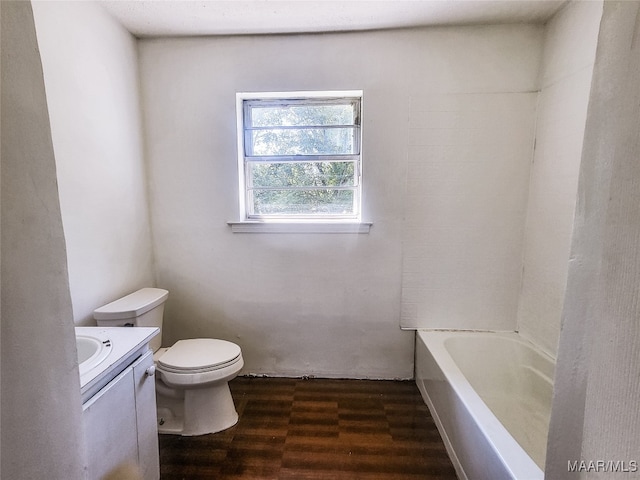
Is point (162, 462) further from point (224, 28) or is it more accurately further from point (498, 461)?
point (224, 28)

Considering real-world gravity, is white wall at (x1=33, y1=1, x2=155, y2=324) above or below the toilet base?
above

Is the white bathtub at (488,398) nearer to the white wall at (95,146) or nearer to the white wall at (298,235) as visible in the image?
the white wall at (298,235)

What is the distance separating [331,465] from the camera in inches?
56.4

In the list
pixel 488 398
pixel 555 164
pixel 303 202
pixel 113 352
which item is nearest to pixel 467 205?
pixel 555 164

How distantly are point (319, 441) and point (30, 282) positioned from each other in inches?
62.0

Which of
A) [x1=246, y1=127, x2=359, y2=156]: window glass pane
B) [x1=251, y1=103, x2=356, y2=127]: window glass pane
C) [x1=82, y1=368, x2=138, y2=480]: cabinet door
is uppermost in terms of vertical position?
[x1=251, y1=103, x2=356, y2=127]: window glass pane

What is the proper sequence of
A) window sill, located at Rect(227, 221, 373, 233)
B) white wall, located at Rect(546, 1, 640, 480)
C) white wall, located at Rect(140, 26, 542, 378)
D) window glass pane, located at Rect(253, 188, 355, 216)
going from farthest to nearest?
1. window glass pane, located at Rect(253, 188, 355, 216)
2. window sill, located at Rect(227, 221, 373, 233)
3. white wall, located at Rect(140, 26, 542, 378)
4. white wall, located at Rect(546, 1, 640, 480)

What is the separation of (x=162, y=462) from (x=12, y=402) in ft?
4.61

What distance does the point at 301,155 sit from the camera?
2.05m

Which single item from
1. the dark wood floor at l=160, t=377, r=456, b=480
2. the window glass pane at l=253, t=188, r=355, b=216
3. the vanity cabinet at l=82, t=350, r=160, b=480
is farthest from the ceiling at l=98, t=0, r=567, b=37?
the dark wood floor at l=160, t=377, r=456, b=480

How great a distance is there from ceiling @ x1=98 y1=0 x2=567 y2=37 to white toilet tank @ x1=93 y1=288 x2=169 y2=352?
1.60 metres

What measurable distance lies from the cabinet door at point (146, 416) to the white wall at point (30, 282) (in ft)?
2.19

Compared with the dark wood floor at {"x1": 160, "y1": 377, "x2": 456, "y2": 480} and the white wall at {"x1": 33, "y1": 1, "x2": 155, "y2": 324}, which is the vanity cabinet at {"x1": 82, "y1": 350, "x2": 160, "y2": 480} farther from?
the white wall at {"x1": 33, "y1": 1, "x2": 155, "y2": 324}

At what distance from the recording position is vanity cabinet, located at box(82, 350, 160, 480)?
0.88 metres
